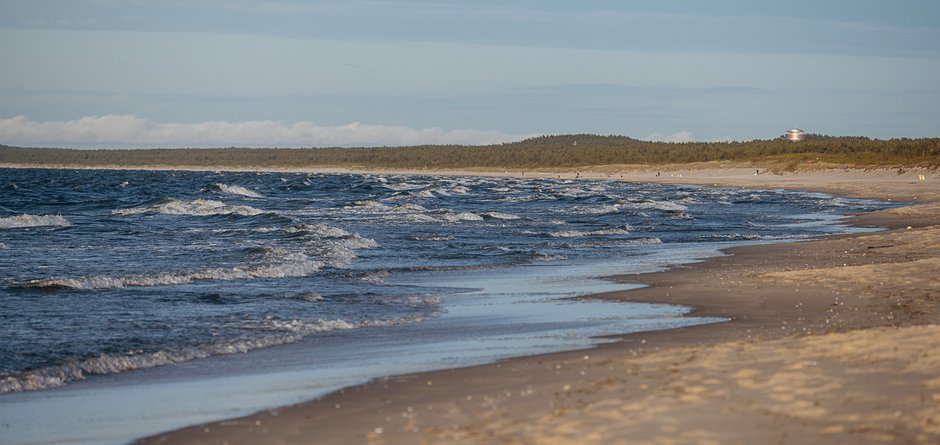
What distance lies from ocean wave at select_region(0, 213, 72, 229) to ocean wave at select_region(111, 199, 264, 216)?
5941mm

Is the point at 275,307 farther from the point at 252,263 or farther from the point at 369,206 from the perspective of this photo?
the point at 369,206

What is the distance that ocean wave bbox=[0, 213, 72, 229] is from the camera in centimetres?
3721

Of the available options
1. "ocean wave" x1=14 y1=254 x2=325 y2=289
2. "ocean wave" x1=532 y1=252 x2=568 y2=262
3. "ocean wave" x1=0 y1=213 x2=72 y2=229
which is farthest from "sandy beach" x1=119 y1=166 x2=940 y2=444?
"ocean wave" x1=0 y1=213 x2=72 y2=229

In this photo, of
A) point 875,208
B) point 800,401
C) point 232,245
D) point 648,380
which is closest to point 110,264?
point 232,245

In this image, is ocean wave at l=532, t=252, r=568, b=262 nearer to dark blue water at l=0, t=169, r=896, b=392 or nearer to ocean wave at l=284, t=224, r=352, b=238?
dark blue water at l=0, t=169, r=896, b=392

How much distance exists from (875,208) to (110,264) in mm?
35128

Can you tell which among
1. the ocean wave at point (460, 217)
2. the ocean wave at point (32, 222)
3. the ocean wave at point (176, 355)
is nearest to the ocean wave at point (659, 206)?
the ocean wave at point (460, 217)

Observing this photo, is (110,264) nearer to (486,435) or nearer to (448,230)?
(448,230)

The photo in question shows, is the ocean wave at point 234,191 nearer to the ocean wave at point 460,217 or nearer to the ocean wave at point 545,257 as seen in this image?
the ocean wave at point 460,217

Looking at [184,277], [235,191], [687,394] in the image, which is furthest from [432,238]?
[235,191]

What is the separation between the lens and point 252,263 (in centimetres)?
2216

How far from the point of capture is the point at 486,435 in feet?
23.9

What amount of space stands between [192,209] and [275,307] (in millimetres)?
33317

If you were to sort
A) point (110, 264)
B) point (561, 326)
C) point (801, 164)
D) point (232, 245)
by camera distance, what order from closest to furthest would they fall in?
point (561, 326) → point (110, 264) → point (232, 245) → point (801, 164)
